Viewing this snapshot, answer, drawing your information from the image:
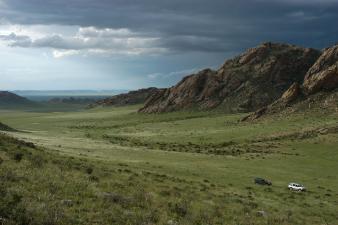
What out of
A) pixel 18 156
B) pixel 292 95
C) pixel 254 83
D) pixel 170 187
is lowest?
pixel 170 187

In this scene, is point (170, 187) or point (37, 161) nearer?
point (37, 161)

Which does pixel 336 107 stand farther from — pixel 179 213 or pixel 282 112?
pixel 179 213

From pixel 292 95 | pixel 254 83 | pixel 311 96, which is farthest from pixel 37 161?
pixel 254 83

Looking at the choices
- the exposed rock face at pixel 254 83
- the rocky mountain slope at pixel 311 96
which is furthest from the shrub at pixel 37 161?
the exposed rock face at pixel 254 83

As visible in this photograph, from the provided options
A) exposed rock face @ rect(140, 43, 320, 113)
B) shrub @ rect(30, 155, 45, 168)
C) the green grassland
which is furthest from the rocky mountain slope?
shrub @ rect(30, 155, 45, 168)

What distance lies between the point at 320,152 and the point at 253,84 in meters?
112

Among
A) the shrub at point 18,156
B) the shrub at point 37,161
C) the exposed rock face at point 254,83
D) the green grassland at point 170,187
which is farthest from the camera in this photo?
the exposed rock face at point 254,83

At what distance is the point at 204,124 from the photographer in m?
138

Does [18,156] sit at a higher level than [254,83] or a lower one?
lower

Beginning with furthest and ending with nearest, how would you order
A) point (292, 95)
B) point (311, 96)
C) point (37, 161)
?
point (292, 95), point (311, 96), point (37, 161)

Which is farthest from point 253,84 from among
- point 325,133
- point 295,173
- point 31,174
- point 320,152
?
point 31,174

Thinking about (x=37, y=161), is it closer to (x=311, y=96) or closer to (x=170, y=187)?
(x=170, y=187)

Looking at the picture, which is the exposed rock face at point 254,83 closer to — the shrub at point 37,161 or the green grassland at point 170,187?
the green grassland at point 170,187

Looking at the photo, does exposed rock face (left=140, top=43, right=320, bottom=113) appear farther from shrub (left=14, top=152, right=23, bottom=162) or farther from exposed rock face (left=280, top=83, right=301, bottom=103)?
shrub (left=14, top=152, right=23, bottom=162)
